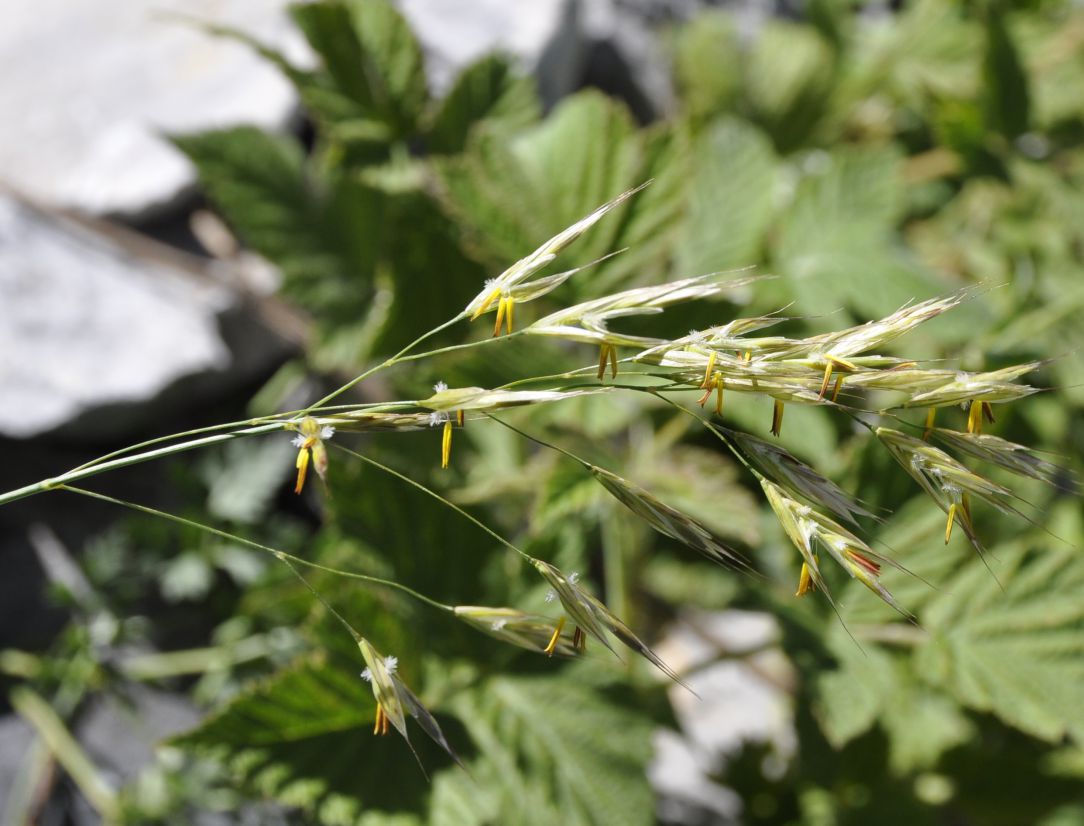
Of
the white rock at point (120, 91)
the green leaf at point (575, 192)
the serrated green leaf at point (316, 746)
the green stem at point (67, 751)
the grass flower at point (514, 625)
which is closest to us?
the grass flower at point (514, 625)

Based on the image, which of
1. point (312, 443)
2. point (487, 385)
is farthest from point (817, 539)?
point (487, 385)

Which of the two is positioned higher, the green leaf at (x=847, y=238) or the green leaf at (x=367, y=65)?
the green leaf at (x=367, y=65)

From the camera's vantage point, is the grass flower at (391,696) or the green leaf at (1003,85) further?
the green leaf at (1003,85)

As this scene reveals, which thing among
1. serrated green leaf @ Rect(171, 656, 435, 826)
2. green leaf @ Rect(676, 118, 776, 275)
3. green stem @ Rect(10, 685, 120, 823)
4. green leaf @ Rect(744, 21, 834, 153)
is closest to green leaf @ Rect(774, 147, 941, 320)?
green leaf @ Rect(676, 118, 776, 275)

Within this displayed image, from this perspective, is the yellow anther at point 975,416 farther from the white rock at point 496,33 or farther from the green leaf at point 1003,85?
the white rock at point 496,33

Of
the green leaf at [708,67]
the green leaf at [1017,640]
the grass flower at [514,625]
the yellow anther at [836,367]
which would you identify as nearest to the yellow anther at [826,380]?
the yellow anther at [836,367]

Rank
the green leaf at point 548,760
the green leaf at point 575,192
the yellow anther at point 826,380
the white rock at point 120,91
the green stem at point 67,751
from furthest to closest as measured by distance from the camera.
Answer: the white rock at point 120,91, the green stem at point 67,751, the green leaf at point 575,192, the green leaf at point 548,760, the yellow anther at point 826,380

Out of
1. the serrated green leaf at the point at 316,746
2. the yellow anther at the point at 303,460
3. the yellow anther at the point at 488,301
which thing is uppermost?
the yellow anther at the point at 488,301

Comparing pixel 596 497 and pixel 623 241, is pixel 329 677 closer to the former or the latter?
pixel 596 497

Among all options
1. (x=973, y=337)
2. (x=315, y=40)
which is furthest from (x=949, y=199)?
(x=315, y=40)
